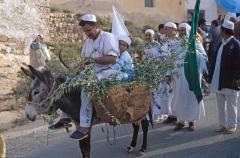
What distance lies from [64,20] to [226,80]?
15154 millimetres

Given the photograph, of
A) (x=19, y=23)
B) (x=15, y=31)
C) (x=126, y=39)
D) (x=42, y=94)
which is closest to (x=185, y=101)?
(x=126, y=39)

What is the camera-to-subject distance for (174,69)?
795cm

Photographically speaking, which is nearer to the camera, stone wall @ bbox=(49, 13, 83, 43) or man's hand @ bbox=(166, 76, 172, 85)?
man's hand @ bbox=(166, 76, 172, 85)

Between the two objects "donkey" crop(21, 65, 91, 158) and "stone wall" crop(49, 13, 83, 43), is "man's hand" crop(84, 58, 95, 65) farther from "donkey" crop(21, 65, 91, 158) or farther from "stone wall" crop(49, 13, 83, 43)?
"stone wall" crop(49, 13, 83, 43)

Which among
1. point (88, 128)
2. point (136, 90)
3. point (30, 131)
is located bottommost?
point (30, 131)

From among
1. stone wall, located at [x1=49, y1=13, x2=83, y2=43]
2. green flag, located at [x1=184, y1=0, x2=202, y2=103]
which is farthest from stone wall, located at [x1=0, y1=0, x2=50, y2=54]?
green flag, located at [x1=184, y1=0, x2=202, y2=103]

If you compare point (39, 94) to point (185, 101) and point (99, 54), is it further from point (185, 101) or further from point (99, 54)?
point (185, 101)

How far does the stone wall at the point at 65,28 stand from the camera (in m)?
21.6

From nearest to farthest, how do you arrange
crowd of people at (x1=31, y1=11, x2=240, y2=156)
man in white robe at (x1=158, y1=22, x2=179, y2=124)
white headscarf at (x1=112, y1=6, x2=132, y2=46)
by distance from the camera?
1. crowd of people at (x1=31, y1=11, x2=240, y2=156)
2. white headscarf at (x1=112, y1=6, x2=132, y2=46)
3. man in white robe at (x1=158, y1=22, x2=179, y2=124)

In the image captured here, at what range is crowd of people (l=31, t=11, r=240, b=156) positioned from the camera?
20.7 ft

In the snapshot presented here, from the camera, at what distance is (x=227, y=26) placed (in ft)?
26.8

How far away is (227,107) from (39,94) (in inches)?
144

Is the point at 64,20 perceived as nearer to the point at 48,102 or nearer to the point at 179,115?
the point at 179,115

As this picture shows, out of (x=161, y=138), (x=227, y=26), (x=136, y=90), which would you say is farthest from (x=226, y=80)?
(x=136, y=90)
